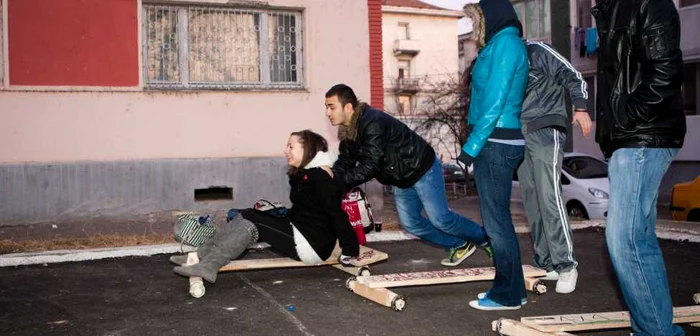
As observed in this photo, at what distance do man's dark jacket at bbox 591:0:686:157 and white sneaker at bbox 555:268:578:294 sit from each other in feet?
6.50

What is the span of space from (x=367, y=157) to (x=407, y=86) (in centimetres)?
6580

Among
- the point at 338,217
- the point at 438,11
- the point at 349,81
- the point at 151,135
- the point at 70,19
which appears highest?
the point at 438,11

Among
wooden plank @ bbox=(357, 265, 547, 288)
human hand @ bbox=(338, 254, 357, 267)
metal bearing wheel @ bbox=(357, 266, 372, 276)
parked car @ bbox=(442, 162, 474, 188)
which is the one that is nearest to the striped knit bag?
human hand @ bbox=(338, 254, 357, 267)

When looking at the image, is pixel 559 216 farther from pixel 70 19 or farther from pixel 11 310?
pixel 70 19

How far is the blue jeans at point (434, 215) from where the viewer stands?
6.71 m

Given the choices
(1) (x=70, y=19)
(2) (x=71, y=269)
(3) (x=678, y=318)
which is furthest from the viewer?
(1) (x=70, y=19)

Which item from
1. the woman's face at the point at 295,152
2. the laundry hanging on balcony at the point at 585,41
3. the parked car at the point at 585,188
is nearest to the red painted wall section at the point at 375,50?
the parked car at the point at 585,188

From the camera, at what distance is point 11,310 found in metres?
5.53

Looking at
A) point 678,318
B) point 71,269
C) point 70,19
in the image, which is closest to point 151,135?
point 70,19

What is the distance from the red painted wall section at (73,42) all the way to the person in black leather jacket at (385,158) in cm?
689

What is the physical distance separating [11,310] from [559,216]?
4.00 meters

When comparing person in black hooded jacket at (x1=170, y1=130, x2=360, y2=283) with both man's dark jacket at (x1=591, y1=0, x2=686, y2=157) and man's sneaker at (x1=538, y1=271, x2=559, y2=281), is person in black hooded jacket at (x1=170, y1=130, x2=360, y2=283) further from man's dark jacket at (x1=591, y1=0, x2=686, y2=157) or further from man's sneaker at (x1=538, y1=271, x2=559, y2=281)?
man's dark jacket at (x1=591, y1=0, x2=686, y2=157)

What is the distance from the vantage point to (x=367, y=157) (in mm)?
6594

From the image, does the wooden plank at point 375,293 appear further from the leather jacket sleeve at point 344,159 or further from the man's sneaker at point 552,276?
the man's sneaker at point 552,276
